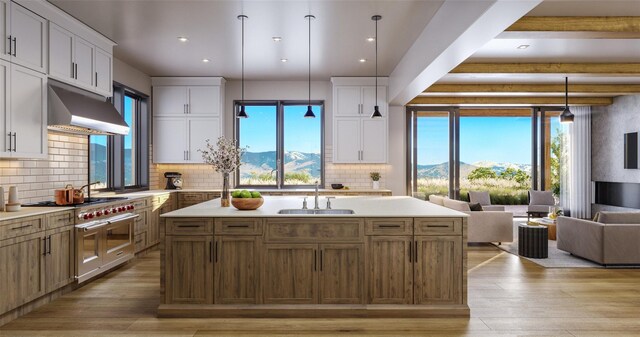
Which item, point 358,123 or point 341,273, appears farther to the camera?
point 358,123

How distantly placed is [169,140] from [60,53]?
3329mm

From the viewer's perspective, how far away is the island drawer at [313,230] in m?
3.63

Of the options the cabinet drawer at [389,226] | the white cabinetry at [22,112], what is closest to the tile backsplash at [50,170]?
the white cabinetry at [22,112]

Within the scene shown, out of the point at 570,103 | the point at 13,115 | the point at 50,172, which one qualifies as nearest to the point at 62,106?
the point at 13,115

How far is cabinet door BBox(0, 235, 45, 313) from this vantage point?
11.3 ft

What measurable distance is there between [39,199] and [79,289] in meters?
1.19

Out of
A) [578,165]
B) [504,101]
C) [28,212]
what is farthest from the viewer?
[578,165]

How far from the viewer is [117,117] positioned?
223 inches

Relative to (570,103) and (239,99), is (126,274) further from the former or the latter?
(570,103)

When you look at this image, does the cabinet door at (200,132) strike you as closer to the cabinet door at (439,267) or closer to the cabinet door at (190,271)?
the cabinet door at (190,271)

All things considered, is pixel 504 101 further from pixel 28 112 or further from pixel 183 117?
pixel 28 112

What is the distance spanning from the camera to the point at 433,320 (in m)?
3.53

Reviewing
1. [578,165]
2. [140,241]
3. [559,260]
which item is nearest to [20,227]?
[140,241]

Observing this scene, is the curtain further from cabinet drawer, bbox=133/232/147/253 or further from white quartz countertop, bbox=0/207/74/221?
white quartz countertop, bbox=0/207/74/221
